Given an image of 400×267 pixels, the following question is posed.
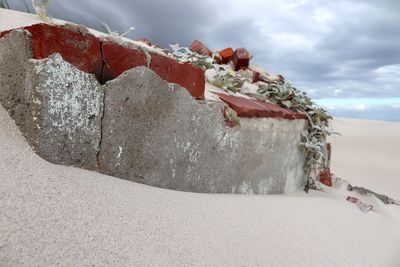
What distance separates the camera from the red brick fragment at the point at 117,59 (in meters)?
1.59

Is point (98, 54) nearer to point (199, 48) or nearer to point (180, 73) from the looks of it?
point (180, 73)

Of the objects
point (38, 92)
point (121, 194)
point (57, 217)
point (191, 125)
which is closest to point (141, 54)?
point (191, 125)

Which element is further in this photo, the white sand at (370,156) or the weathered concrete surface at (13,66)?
the white sand at (370,156)

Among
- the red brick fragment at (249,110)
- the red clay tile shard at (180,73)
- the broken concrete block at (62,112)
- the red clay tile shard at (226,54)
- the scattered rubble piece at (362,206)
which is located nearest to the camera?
the broken concrete block at (62,112)

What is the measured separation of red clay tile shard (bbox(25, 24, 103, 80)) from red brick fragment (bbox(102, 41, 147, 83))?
0.10 feet

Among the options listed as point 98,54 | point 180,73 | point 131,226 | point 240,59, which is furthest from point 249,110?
point 240,59

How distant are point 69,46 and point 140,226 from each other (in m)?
0.72

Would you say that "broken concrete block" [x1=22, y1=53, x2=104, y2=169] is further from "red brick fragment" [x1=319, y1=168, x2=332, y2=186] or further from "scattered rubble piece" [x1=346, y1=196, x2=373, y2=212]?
"red brick fragment" [x1=319, y1=168, x2=332, y2=186]

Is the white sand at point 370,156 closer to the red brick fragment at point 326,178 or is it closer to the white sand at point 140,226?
the red brick fragment at point 326,178

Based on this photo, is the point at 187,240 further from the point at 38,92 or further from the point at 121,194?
the point at 38,92

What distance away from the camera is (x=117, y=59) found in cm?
161

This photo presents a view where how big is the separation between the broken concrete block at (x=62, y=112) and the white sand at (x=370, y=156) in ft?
13.5

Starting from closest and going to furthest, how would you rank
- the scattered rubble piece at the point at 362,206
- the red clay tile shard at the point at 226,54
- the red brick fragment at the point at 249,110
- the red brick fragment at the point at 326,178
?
the red brick fragment at the point at 249,110 < the scattered rubble piece at the point at 362,206 < the red brick fragment at the point at 326,178 < the red clay tile shard at the point at 226,54

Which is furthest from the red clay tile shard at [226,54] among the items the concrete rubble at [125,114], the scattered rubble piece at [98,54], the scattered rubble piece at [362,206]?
the scattered rubble piece at [98,54]
